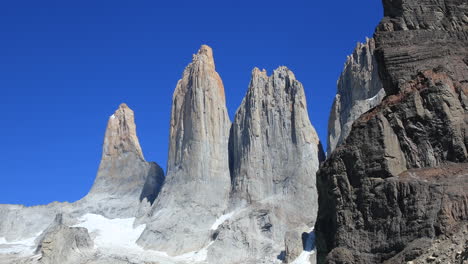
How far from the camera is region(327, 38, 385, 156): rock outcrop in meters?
93.2

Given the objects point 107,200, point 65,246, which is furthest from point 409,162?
point 107,200

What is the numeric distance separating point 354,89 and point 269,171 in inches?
555

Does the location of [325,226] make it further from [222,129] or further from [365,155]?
[222,129]

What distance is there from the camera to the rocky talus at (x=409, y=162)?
20.3 m

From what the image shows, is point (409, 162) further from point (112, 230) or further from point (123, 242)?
point (112, 230)

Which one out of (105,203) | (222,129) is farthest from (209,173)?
(105,203)

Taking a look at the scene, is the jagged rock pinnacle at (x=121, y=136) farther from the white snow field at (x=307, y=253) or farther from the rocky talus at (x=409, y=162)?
the rocky talus at (x=409, y=162)

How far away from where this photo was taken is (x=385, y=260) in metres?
20.7

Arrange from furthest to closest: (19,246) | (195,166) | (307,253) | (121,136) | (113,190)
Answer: (121,136) → (113,190) → (195,166) → (19,246) → (307,253)

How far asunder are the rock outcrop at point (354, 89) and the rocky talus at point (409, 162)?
66916 millimetres

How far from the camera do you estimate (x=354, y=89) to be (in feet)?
318

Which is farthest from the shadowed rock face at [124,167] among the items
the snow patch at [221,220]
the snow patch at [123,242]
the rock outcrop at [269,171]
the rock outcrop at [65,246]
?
the rock outcrop at [65,246]

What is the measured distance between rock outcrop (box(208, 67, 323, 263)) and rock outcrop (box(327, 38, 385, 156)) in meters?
3.20

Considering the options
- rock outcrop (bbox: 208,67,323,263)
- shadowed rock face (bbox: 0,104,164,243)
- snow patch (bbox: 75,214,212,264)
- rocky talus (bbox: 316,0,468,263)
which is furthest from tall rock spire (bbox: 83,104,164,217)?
rocky talus (bbox: 316,0,468,263)
